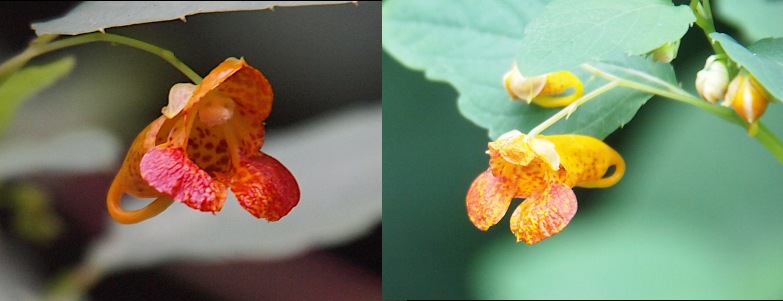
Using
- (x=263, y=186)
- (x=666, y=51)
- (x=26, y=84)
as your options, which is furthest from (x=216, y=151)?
(x=666, y=51)

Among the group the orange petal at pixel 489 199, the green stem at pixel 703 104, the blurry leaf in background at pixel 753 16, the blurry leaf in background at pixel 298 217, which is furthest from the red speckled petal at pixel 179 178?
the blurry leaf in background at pixel 753 16

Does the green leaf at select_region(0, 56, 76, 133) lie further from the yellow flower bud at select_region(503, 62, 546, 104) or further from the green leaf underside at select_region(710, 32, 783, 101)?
the green leaf underside at select_region(710, 32, 783, 101)

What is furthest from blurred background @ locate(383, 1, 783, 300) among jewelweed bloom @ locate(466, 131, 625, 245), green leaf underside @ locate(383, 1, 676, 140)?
jewelweed bloom @ locate(466, 131, 625, 245)

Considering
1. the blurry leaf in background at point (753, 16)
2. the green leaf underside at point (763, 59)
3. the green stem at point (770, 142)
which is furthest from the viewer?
the blurry leaf in background at point (753, 16)

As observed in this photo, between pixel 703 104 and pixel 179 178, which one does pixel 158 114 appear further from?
pixel 703 104

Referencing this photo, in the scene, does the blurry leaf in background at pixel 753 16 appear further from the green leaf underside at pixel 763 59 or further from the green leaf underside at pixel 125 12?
the green leaf underside at pixel 125 12

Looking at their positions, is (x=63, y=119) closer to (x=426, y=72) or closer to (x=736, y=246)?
(x=426, y=72)
